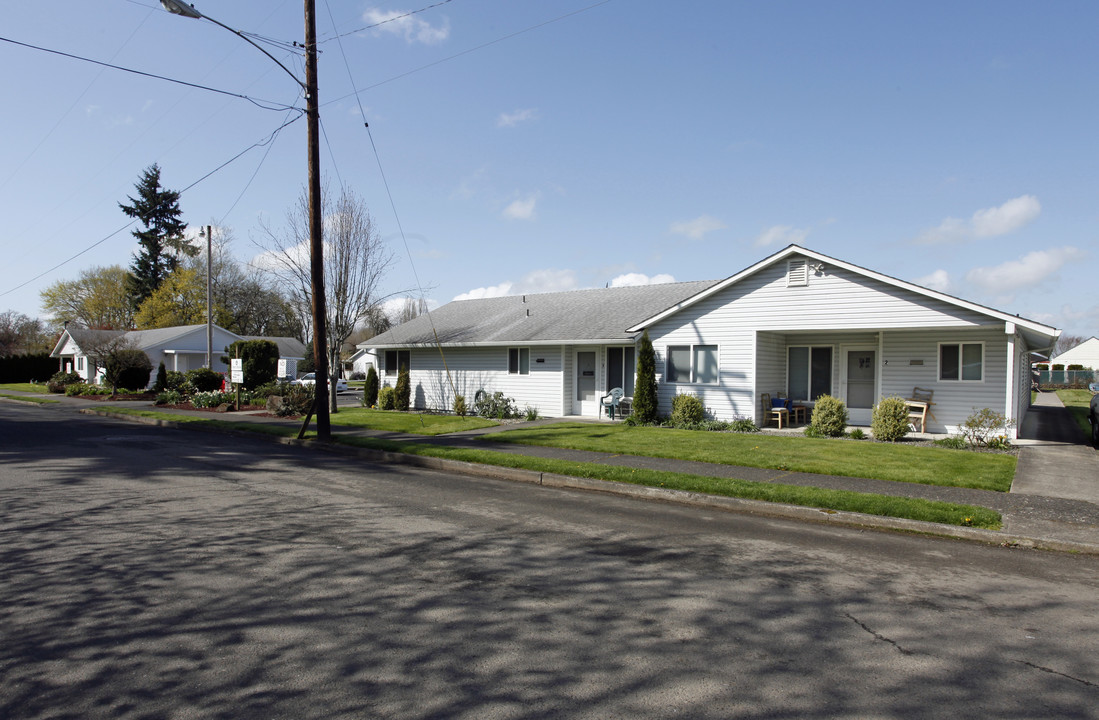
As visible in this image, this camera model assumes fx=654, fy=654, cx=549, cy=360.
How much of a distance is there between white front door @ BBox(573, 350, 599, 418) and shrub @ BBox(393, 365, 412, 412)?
687cm

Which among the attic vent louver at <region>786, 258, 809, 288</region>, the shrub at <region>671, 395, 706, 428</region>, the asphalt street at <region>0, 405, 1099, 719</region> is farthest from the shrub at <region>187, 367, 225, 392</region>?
the attic vent louver at <region>786, 258, 809, 288</region>

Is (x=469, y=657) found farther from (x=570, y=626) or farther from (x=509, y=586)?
(x=509, y=586)

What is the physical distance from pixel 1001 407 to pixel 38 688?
60.2 feet

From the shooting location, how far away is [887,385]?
686 inches

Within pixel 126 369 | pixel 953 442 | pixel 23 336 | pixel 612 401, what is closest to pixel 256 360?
pixel 126 369

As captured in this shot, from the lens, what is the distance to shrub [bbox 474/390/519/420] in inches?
859

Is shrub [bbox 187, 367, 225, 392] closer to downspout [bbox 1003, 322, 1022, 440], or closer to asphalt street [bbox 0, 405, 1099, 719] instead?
asphalt street [bbox 0, 405, 1099, 719]

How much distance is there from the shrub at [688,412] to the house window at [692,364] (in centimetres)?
74

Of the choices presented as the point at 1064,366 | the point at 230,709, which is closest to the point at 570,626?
the point at 230,709

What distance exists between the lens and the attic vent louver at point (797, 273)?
55.5ft

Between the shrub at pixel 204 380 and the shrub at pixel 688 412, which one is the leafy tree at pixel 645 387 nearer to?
the shrub at pixel 688 412

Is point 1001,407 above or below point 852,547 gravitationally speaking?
above

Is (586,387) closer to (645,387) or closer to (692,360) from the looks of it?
(645,387)

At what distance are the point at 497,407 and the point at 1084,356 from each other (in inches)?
3764
